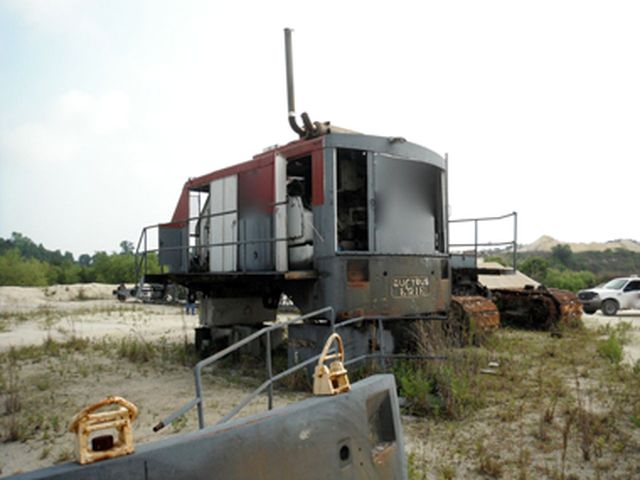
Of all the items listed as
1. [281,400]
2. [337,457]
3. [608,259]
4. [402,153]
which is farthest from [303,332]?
[608,259]

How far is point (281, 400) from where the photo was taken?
6.93m

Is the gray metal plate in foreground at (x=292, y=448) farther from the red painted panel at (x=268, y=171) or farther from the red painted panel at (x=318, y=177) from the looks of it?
the red painted panel at (x=268, y=171)

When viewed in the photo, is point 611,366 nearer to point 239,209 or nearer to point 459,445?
point 459,445

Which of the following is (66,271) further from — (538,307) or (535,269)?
(538,307)

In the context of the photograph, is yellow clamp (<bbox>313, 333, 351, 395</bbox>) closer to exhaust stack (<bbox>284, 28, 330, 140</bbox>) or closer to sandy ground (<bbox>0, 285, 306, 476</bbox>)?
sandy ground (<bbox>0, 285, 306, 476</bbox>)

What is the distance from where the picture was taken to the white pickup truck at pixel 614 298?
19281 millimetres

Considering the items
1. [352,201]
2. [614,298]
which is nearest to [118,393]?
[352,201]

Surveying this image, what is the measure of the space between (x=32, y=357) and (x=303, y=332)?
6607mm

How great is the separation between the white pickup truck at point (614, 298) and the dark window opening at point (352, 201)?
14.3m

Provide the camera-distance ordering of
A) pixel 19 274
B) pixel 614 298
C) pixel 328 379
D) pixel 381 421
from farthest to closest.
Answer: pixel 19 274 < pixel 614 298 < pixel 381 421 < pixel 328 379

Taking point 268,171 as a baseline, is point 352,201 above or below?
below

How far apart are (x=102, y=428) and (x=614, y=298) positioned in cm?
2127

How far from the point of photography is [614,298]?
1936 centimetres

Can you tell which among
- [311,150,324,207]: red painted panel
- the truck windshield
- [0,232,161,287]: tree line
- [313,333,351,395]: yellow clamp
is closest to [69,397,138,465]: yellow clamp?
[313,333,351,395]: yellow clamp
